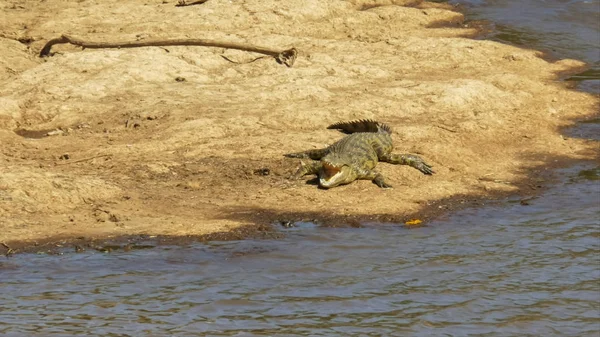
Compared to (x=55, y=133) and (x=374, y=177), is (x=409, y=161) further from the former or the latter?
(x=55, y=133)

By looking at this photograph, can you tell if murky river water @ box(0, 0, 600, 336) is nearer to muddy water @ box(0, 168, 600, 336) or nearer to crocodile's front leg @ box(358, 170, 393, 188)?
muddy water @ box(0, 168, 600, 336)

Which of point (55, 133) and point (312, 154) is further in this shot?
point (55, 133)

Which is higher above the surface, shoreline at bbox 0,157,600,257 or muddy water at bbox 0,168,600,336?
muddy water at bbox 0,168,600,336

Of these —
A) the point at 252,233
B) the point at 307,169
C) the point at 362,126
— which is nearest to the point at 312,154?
the point at 307,169

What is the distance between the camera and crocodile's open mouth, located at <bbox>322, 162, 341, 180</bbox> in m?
10.7

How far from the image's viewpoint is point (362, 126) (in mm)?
12227

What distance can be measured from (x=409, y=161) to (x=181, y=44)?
14.5ft

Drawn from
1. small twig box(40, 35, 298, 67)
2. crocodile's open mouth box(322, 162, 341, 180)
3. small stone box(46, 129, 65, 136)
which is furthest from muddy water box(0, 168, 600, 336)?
small twig box(40, 35, 298, 67)

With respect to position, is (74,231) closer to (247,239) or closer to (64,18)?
(247,239)

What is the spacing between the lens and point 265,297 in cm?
774

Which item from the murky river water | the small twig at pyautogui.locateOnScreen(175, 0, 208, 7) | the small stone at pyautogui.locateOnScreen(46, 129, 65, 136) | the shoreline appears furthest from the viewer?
the small twig at pyautogui.locateOnScreen(175, 0, 208, 7)

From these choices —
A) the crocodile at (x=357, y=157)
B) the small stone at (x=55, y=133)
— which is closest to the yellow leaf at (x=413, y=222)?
the crocodile at (x=357, y=157)

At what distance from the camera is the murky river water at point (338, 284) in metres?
7.20

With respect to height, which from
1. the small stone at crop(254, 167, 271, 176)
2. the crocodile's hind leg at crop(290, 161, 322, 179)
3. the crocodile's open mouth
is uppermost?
the crocodile's open mouth
